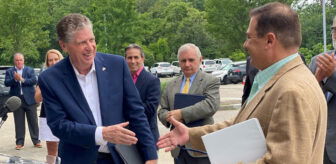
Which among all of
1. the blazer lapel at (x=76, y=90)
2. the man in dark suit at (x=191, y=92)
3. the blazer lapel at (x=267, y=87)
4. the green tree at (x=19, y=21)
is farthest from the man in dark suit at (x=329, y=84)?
the green tree at (x=19, y=21)

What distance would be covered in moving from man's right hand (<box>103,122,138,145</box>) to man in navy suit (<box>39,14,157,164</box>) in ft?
0.30

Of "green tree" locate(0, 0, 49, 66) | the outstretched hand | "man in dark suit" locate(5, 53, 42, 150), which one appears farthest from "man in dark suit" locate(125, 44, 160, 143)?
"green tree" locate(0, 0, 49, 66)

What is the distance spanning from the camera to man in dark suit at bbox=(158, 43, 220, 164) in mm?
4707

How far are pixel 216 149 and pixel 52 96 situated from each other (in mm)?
1291

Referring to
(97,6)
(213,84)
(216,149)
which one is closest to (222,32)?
(97,6)

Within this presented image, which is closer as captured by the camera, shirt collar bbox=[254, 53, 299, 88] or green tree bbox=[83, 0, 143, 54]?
shirt collar bbox=[254, 53, 299, 88]

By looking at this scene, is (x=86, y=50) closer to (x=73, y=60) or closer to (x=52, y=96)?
(x=73, y=60)

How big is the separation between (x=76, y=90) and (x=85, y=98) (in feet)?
0.26

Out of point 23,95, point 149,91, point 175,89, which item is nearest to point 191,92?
point 175,89

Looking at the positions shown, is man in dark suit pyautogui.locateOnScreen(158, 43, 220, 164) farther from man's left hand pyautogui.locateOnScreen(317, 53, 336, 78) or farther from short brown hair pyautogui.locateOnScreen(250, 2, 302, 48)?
short brown hair pyautogui.locateOnScreen(250, 2, 302, 48)

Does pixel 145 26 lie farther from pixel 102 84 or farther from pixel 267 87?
pixel 267 87

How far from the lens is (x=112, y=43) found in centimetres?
2783

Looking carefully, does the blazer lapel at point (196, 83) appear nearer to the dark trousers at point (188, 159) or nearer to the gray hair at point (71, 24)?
the dark trousers at point (188, 159)

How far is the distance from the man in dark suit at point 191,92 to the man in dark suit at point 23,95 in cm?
525
